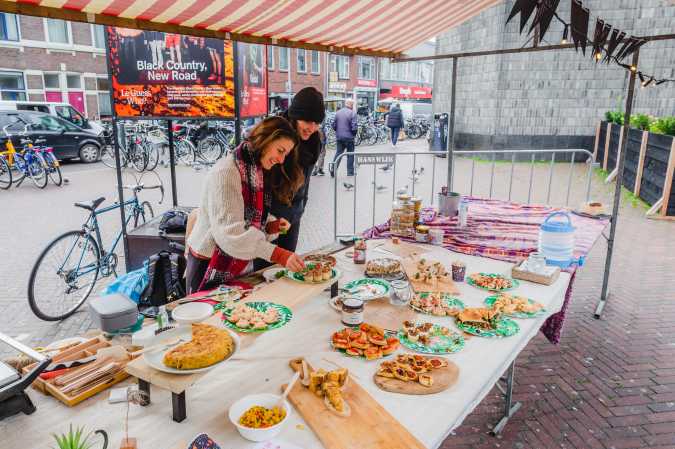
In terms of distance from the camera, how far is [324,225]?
812cm

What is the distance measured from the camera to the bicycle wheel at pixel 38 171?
11338mm

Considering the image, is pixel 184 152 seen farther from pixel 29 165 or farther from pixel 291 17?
pixel 291 17

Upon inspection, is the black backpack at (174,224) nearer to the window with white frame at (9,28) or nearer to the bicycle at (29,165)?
the bicycle at (29,165)

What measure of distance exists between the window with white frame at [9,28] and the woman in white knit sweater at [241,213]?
24.5 metres

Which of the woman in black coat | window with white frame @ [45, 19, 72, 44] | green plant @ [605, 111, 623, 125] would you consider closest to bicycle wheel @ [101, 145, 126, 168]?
window with white frame @ [45, 19, 72, 44]

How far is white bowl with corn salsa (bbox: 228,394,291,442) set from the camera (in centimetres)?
157

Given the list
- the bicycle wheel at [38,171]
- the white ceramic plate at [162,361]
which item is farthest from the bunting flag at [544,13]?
the bicycle wheel at [38,171]

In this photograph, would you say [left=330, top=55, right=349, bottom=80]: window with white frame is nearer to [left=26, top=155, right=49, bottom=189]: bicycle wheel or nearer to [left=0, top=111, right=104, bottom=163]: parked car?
[left=0, top=111, right=104, bottom=163]: parked car

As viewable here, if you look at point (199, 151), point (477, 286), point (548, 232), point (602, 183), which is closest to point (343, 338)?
point (477, 286)

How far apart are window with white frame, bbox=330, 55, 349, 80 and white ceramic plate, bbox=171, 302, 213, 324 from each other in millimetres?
36362

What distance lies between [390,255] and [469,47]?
1520cm

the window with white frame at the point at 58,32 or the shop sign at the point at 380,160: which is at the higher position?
the window with white frame at the point at 58,32

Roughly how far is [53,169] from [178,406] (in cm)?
1218

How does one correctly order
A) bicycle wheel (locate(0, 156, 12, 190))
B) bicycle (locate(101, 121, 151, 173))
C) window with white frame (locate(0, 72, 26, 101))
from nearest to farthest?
bicycle wheel (locate(0, 156, 12, 190)) → bicycle (locate(101, 121, 151, 173)) → window with white frame (locate(0, 72, 26, 101))
